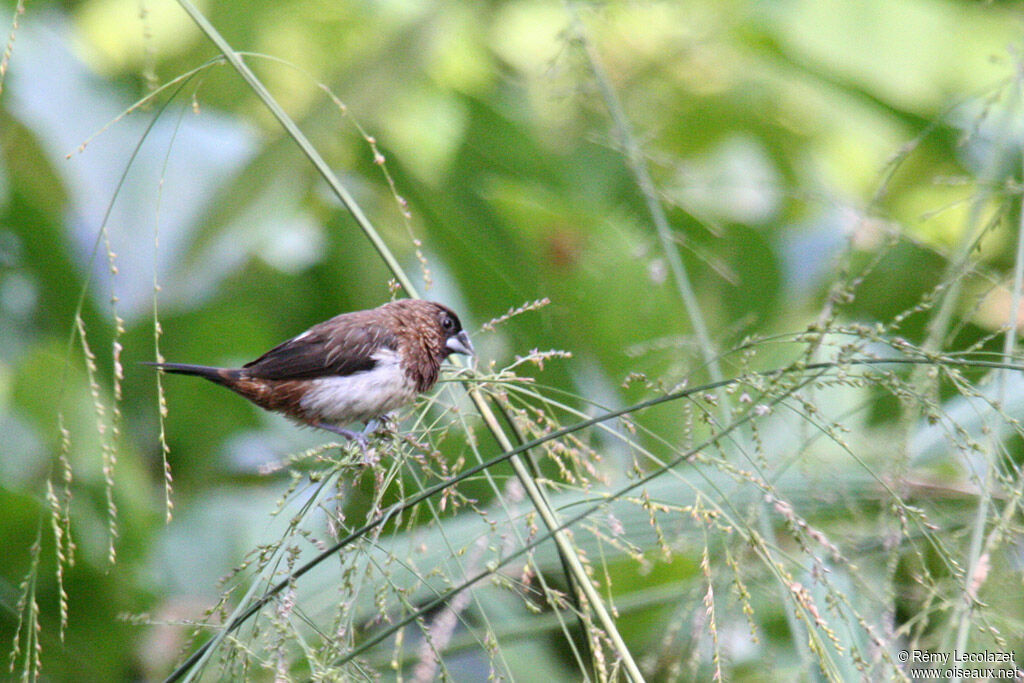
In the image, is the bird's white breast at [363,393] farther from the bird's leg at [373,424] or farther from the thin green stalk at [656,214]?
the thin green stalk at [656,214]

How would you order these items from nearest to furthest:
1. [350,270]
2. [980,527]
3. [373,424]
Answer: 1. [980,527]
2. [373,424]
3. [350,270]

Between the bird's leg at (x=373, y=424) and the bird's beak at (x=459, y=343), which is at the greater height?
the bird's beak at (x=459, y=343)

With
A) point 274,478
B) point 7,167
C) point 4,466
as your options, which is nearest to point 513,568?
point 274,478

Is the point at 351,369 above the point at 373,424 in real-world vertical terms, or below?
above

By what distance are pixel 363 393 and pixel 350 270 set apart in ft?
3.83

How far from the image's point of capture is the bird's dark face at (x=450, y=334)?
2.35 meters

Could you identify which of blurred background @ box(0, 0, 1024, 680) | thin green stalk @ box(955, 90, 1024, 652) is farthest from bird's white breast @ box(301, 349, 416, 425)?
thin green stalk @ box(955, 90, 1024, 652)

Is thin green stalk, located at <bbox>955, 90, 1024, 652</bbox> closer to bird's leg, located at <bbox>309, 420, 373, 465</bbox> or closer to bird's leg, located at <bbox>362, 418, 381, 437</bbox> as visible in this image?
bird's leg, located at <bbox>309, 420, 373, 465</bbox>

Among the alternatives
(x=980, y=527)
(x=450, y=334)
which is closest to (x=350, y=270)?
(x=450, y=334)

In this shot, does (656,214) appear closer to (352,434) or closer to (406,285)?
(406,285)

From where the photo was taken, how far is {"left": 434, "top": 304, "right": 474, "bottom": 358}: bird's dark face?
7.72 feet

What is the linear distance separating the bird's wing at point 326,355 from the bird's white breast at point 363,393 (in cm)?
2

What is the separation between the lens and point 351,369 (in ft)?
7.40

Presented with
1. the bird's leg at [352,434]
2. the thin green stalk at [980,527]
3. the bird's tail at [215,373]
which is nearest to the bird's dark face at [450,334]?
the bird's leg at [352,434]
